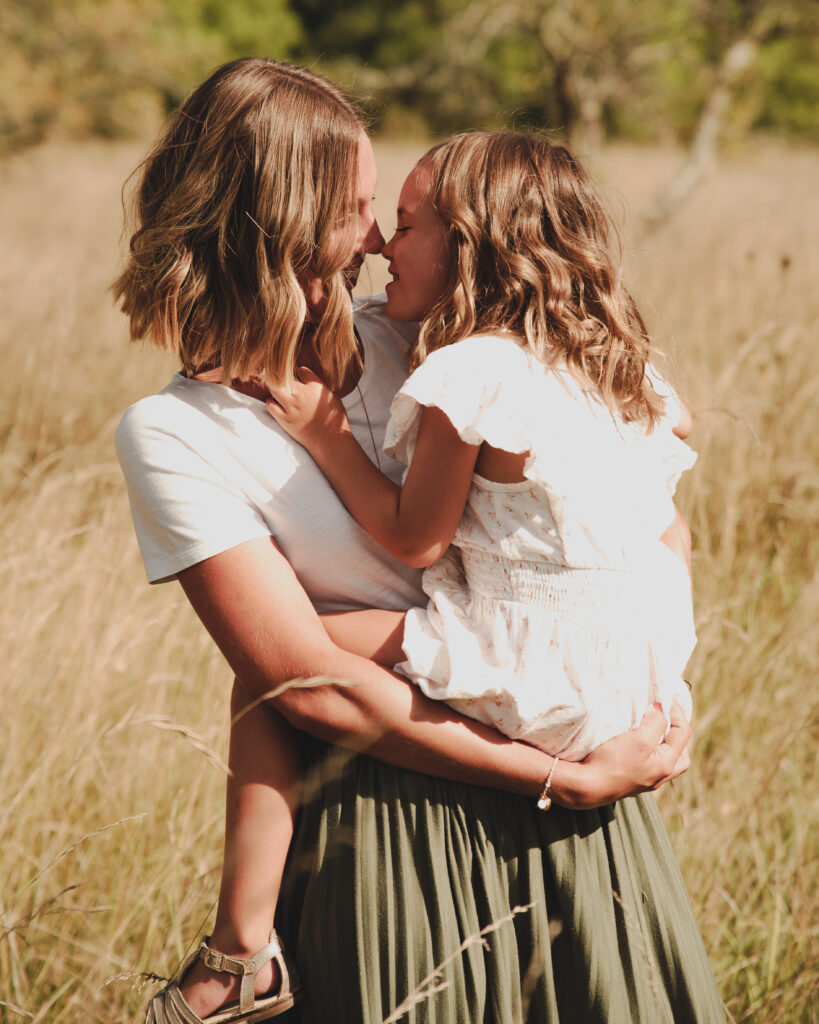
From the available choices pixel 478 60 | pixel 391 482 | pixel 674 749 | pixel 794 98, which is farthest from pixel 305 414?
pixel 794 98

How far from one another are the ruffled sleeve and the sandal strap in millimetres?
722

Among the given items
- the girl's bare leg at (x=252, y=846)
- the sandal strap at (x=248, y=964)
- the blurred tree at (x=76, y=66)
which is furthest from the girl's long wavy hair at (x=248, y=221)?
the blurred tree at (x=76, y=66)

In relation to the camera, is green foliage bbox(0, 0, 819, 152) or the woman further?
green foliage bbox(0, 0, 819, 152)

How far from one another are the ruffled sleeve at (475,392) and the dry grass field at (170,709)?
1.66ft

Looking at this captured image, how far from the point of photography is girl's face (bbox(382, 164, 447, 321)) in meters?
1.49

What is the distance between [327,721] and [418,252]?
2.45 ft

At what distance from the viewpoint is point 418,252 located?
59.1 inches

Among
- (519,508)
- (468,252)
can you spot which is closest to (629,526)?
(519,508)

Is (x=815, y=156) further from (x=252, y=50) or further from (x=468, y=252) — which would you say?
(x=252, y=50)

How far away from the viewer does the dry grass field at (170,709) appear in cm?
189

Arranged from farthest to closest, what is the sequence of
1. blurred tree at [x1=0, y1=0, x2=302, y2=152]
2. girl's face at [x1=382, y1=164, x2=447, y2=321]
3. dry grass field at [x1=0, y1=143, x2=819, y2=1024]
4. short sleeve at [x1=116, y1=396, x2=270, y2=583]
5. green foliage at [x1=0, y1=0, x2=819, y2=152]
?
blurred tree at [x1=0, y1=0, x2=302, y2=152], green foliage at [x1=0, y1=0, x2=819, y2=152], dry grass field at [x1=0, y1=143, x2=819, y2=1024], girl's face at [x1=382, y1=164, x2=447, y2=321], short sleeve at [x1=116, y1=396, x2=270, y2=583]

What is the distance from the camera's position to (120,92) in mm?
13602

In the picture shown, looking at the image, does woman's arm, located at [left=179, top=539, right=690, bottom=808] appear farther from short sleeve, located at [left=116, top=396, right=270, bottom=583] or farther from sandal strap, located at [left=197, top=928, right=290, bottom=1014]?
sandal strap, located at [left=197, top=928, right=290, bottom=1014]

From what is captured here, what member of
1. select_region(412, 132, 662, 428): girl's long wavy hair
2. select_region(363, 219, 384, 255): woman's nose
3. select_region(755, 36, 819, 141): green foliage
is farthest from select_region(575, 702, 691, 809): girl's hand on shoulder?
select_region(755, 36, 819, 141): green foliage
